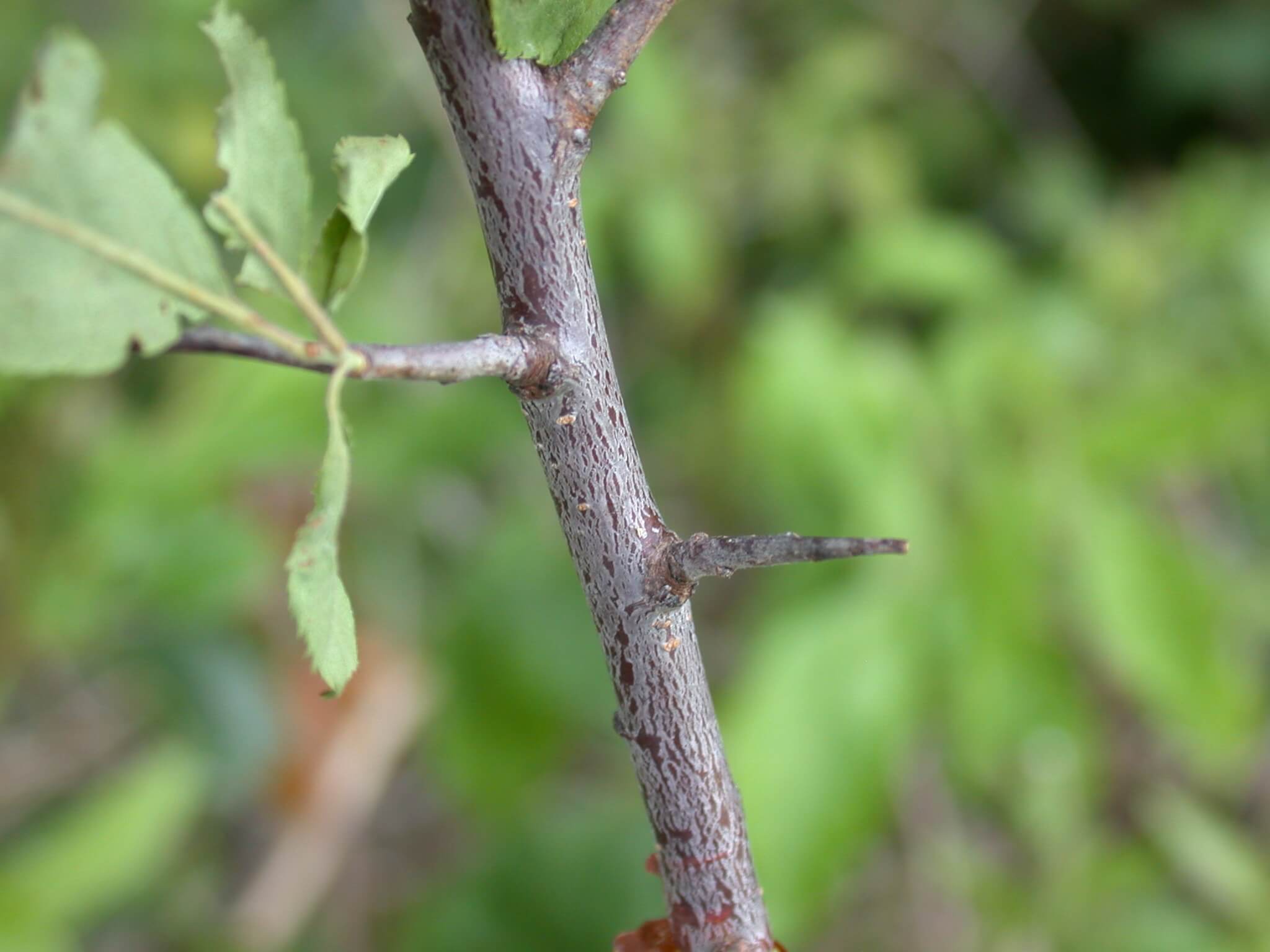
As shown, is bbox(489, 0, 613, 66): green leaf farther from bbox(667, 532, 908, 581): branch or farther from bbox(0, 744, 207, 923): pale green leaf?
bbox(0, 744, 207, 923): pale green leaf

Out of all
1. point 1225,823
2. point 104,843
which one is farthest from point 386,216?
point 1225,823

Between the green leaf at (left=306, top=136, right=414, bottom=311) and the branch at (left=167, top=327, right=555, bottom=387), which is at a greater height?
the green leaf at (left=306, top=136, right=414, bottom=311)

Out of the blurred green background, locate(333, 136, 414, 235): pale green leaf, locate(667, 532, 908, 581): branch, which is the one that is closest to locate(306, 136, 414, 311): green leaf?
locate(333, 136, 414, 235): pale green leaf

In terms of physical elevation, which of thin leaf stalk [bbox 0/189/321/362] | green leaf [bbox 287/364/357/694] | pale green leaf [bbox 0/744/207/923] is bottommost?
green leaf [bbox 287/364/357/694]

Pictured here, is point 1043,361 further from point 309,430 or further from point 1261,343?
point 309,430

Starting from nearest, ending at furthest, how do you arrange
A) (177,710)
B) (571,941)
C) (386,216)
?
(571,941) < (177,710) < (386,216)

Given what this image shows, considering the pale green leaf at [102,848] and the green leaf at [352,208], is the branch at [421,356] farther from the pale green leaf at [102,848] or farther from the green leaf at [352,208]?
the pale green leaf at [102,848]

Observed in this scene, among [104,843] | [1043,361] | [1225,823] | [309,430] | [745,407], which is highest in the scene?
[309,430]
